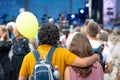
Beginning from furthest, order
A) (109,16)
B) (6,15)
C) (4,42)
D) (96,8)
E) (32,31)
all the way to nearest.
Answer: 1. (6,15)
2. (109,16)
3. (96,8)
4. (4,42)
5. (32,31)

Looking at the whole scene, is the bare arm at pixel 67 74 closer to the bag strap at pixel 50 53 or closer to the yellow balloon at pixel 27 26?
the bag strap at pixel 50 53

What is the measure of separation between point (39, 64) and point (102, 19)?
63.7 feet

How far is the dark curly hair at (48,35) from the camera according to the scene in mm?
4691

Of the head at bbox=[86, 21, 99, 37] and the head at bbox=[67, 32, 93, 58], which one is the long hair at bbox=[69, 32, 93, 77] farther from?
the head at bbox=[86, 21, 99, 37]

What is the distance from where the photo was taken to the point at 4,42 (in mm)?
8648

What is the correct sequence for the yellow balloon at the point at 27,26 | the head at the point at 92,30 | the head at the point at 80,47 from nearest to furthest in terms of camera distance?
the head at the point at 80,47
the yellow balloon at the point at 27,26
the head at the point at 92,30

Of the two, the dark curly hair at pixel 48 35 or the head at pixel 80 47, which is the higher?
the dark curly hair at pixel 48 35

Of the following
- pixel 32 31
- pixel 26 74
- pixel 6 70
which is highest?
pixel 32 31

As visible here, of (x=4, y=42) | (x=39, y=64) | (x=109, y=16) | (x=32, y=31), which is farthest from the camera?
(x=109, y=16)

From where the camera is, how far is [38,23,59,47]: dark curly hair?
15.4 feet

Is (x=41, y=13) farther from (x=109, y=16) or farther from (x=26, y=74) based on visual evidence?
(x=26, y=74)

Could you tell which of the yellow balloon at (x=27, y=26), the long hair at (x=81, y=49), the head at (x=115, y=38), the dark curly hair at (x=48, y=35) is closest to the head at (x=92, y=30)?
the yellow balloon at (x=27, y=26)

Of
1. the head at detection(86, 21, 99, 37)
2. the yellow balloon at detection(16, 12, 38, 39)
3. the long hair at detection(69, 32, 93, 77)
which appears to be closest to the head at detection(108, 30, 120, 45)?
the head at detection(86, 21, 99, 37)

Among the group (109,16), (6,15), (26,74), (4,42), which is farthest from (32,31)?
(6,15)
